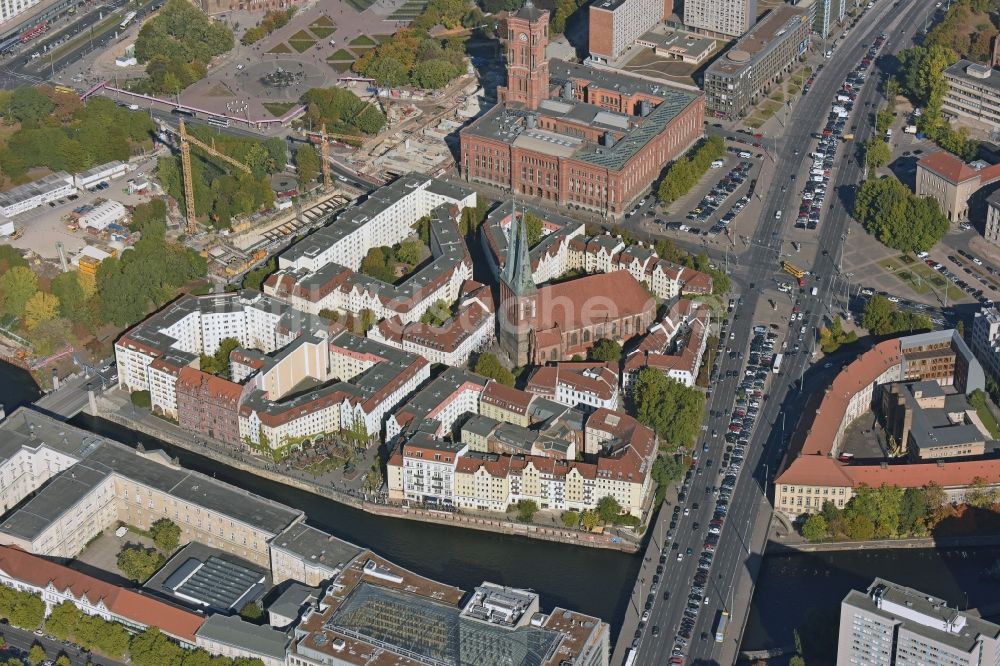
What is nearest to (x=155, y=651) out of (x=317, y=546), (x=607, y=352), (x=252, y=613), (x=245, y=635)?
(x=245, y=635)

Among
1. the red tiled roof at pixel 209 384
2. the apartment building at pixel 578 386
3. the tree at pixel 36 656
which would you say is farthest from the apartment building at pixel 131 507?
the apartment building at pixel 578 386

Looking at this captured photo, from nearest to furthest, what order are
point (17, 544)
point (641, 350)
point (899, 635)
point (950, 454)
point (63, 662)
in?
1. point (899, 635)
2. point (63, 662)
3. point (17, 544)
4. point (950, 454)
5. point (641, 350)

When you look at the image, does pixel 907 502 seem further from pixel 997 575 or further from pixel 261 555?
pixel 261 555

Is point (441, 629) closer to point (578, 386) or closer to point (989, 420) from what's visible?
point (578, 386)

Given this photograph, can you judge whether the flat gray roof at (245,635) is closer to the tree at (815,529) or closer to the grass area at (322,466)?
the grass area at (322,466)

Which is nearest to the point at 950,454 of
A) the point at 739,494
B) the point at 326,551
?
the point at 739,494

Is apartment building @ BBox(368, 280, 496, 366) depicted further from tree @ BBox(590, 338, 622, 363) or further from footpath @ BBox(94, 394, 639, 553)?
footpath @ BBox(94, 394, 639, 553)
